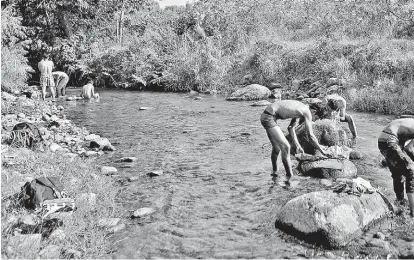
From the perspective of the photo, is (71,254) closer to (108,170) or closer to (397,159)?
(108,170)

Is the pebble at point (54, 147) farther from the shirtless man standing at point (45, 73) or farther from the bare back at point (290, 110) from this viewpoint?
the shirtless man standing at point (45, 73)

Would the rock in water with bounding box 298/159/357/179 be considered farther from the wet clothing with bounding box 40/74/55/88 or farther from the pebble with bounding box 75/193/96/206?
the wet clothing with bounding box 40/74/55/88

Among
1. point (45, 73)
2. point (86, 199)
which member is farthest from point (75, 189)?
point (45, 73)

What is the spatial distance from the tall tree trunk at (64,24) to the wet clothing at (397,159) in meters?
27.1

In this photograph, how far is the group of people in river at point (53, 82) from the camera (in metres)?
18.6

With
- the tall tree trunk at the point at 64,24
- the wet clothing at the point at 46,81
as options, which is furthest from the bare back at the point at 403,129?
the tall tree trunk at the point at 64,24

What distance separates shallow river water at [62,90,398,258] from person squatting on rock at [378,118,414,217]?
1.58 m

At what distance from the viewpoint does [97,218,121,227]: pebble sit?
636 cm

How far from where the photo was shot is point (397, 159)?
684 centimetres

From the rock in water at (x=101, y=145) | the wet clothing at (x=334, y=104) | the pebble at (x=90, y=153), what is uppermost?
the wet clothing at (x=334, y=104)

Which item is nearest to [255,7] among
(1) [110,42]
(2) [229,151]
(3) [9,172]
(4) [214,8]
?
(4) [214,8]

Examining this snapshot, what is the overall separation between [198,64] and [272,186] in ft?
57.2

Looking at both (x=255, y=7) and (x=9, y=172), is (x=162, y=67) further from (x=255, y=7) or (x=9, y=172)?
(x=9, y=172)

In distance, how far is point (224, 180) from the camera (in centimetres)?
881
